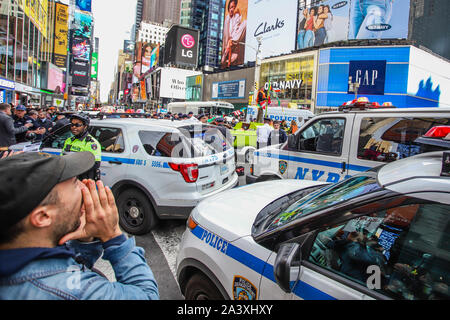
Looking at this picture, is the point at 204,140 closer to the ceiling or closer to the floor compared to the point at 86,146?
closer to the ceiling

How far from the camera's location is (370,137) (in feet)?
14.4

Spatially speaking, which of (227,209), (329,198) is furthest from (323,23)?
(329,198)

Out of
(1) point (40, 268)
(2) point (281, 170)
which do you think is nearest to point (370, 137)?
(2) point (281, 170)

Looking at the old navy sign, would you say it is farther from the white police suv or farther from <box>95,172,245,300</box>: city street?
the white police suv

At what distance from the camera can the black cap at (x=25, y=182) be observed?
96 centimetres

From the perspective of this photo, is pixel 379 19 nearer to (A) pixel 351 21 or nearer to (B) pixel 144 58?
(A) pixel 351 21

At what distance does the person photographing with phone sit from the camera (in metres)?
0.98

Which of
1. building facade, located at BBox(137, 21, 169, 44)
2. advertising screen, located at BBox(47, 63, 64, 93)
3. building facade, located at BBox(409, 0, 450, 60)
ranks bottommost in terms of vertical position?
advertising screen, located at BBox(47, 63, 64, 93)

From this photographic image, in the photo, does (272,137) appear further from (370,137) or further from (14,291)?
(14,291)

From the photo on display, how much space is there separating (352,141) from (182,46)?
9652 centimetres

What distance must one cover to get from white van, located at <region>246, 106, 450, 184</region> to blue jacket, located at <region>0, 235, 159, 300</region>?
3988 millimetres

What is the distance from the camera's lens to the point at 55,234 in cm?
114

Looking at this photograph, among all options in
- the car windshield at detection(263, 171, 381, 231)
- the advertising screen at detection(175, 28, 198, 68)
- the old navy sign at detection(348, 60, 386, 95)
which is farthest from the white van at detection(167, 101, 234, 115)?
the advertising screen at detection(175, 28, 198, 68)

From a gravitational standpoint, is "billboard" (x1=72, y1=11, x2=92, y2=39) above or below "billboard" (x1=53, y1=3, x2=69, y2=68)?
above
